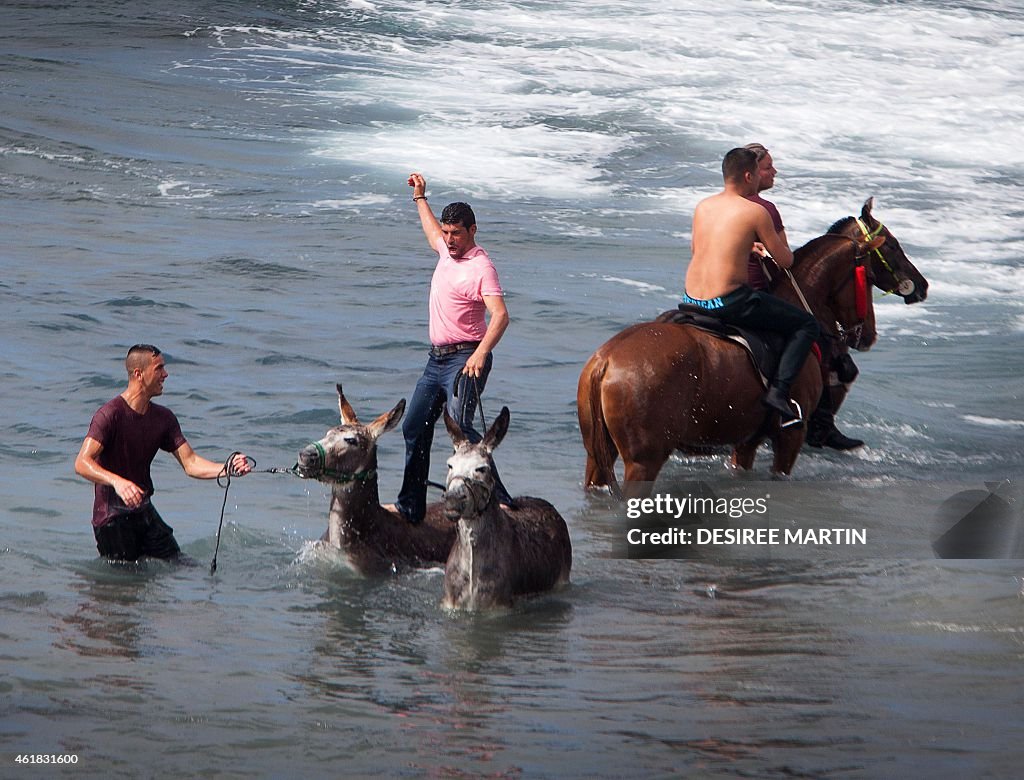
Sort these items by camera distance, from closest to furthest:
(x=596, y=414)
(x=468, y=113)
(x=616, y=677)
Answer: (x=616, y=677) < (x=596, y=414) < (x=468, y=113)

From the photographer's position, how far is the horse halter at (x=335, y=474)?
9320 mm

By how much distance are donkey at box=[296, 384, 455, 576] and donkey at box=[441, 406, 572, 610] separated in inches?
21.1

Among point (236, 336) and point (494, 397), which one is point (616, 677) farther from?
point (236, 336)

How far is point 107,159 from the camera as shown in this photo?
26109 millimetres

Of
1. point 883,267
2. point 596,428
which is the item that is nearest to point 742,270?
point 596,428

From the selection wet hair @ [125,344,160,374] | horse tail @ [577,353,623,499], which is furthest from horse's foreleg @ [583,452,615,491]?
wet hair @ [125,344,160,374]

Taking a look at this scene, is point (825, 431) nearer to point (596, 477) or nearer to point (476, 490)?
point (596, 477)

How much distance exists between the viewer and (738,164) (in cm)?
1155

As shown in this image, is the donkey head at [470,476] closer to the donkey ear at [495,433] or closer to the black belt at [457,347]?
the donkey ear at [495,433]

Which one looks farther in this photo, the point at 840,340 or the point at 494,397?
the point at 494,397

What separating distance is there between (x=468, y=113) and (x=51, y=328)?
15.7 metres

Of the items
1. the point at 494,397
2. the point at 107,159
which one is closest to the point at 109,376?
the point at 494,397

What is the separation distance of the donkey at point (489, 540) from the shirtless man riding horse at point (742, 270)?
2.76 metres

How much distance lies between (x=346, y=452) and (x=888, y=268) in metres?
5.98
